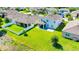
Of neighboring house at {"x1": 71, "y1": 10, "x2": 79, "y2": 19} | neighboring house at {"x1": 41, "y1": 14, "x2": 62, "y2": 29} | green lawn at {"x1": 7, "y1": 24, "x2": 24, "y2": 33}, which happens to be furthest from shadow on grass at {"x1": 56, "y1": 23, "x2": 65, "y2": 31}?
green lawn at {"x1": 7, "y1": 24, "x2": 24, "y2": 33}

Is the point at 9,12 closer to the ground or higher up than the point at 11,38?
higher up

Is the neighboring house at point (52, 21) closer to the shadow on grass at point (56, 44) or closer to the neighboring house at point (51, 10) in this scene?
the neighboring house at point (51, 10)

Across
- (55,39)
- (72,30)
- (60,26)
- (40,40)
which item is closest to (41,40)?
(40,40)

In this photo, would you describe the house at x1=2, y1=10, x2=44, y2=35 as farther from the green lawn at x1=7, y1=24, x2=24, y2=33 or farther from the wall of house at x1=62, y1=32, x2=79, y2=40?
the wall of house at x1=62, y1=32, x2=79, y2=40

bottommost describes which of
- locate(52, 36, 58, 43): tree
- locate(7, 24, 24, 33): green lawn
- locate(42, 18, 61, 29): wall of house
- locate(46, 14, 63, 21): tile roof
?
locate(52, 36, 58, 43): tree
